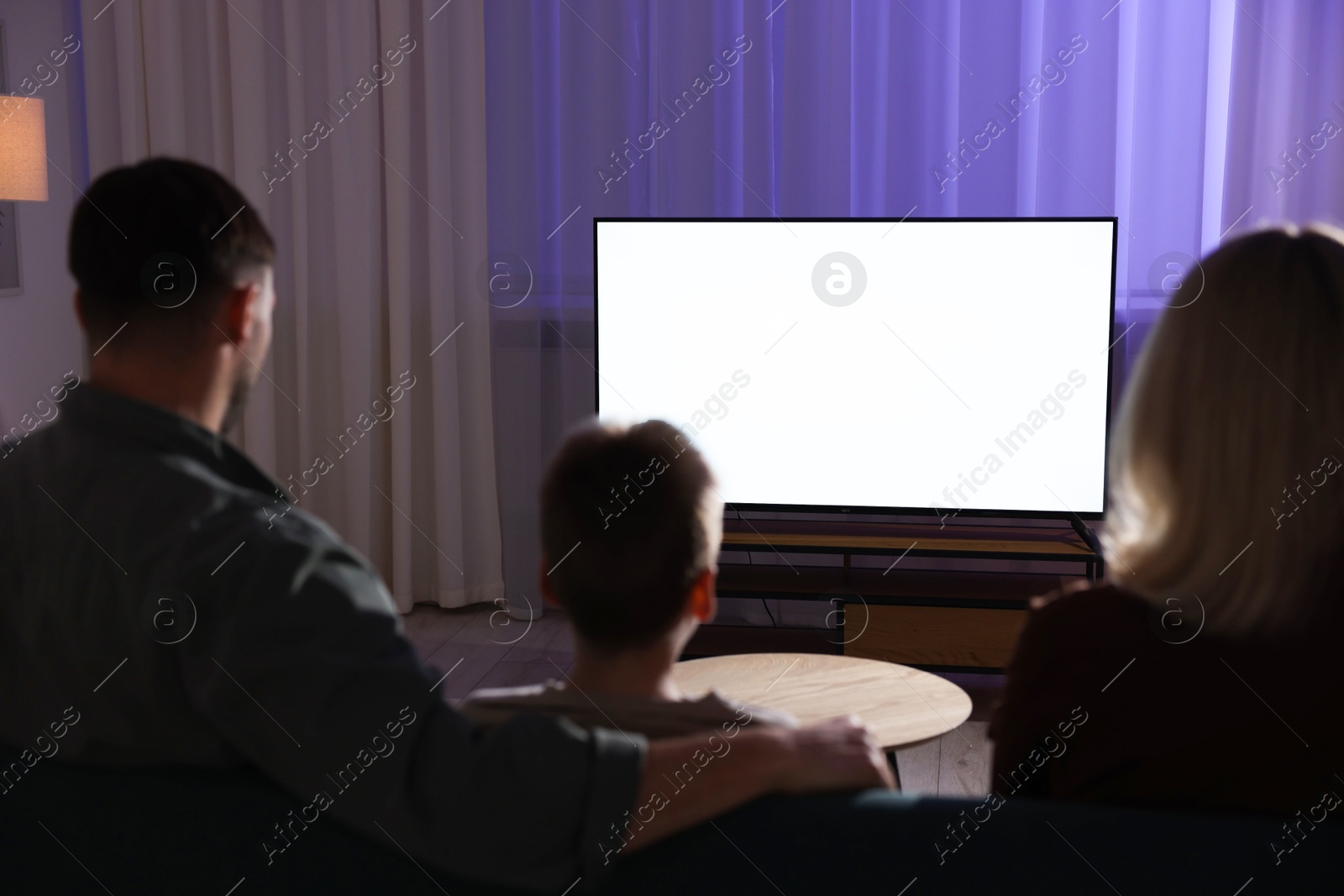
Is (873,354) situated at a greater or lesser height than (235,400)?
lesser

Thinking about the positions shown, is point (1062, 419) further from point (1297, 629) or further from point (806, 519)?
point (1297, 629)

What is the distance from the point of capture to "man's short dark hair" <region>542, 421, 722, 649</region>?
3.77ft

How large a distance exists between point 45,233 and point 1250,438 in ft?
13.4

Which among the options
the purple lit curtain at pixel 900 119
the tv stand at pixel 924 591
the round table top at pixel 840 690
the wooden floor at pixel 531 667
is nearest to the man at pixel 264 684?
the round table top at pixel 840 690

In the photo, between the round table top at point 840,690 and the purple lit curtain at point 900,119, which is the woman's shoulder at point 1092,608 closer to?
the round table top at point 840,690

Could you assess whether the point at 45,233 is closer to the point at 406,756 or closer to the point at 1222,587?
the point at 406,756

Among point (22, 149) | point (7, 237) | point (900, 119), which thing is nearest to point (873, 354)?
point (900, 119)

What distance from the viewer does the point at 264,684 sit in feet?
2.60

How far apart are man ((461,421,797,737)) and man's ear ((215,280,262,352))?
0.32 metres

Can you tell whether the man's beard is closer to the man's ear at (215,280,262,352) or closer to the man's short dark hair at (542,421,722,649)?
the man's ear at (215,280,262,352)

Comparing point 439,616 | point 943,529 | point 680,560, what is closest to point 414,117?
point 439,616

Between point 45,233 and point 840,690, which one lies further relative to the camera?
point 45,233

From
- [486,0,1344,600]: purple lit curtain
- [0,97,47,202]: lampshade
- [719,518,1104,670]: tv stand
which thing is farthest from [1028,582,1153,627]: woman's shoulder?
[0,97,47,202]: lampshade

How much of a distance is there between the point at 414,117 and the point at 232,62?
2.08 feet
